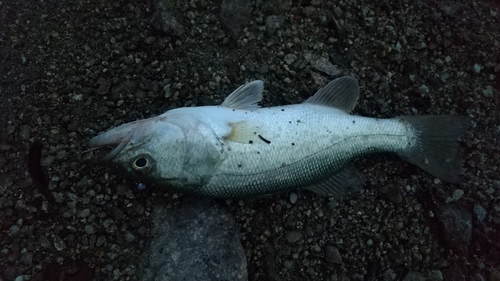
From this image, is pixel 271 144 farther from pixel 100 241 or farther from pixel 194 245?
pixel 100 241

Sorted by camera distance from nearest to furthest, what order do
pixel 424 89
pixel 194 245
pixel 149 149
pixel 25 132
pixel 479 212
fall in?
pixel 149 149, pixel 194 245, pixel 25 132, pixel 479 212, pixel 424 89

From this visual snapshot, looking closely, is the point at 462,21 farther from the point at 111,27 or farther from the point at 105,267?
the point at 105,267

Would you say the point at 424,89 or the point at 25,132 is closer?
the point at 25,132

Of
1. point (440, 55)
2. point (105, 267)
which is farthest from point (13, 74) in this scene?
point (440, 55)

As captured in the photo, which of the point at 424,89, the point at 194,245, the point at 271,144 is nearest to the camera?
the point at 271,144

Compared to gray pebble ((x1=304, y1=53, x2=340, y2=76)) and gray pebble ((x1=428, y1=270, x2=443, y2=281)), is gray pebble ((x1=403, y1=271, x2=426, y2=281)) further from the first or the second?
gray pebble ((x1=304, y1=53, x2=340, y2=76))

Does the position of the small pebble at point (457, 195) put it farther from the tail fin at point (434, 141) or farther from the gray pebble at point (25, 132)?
the gray pebble at point (25, 132)

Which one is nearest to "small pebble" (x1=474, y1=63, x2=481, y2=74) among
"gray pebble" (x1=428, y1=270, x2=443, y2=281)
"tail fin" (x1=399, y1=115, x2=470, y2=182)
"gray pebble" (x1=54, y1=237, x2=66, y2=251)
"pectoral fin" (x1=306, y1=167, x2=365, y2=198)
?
"tail fin" (x1=399, y1=115, x2=470, y2=182)

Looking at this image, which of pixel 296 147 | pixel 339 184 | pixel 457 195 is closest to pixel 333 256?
pixel 339 184
